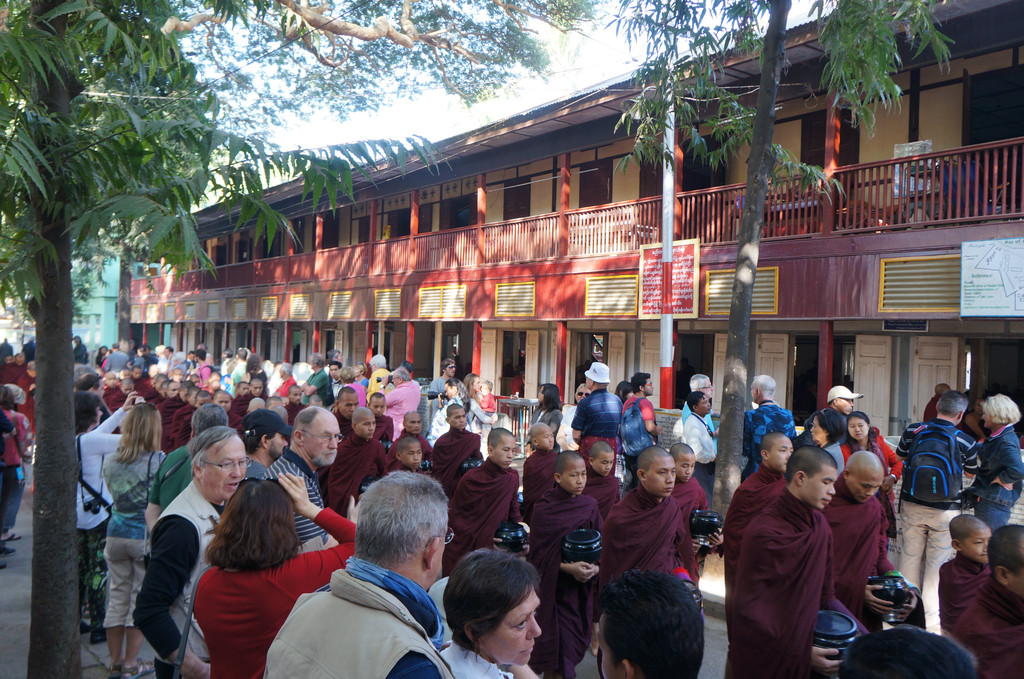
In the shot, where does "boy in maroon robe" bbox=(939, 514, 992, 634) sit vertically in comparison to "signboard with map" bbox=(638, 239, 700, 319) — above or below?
below

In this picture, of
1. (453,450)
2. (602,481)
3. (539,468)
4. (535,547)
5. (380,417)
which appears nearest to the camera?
(535,547)

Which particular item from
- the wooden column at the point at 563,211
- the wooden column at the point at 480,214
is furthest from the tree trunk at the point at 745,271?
the wooden column at the point at 480,214

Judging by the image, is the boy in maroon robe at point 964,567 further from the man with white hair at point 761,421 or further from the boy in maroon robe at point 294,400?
the boy in maroon robe at point 294,400

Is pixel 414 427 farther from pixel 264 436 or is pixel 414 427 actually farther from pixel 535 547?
pixel 264 436

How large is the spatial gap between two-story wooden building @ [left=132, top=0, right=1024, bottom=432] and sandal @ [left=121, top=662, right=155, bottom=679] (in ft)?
12.6

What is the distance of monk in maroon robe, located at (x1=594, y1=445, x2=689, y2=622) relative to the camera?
4.06 meters

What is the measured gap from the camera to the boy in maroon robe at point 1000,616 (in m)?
2.67

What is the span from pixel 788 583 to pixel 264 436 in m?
2.76

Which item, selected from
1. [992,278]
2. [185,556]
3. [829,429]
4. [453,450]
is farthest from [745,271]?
[185,556]

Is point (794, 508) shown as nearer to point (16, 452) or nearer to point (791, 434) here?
point (791, 434)

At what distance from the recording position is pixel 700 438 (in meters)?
7.26

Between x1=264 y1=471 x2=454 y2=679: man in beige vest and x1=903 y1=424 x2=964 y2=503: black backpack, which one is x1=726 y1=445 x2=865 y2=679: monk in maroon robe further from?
x1=903 y1=424 x2=964 y2=503: black backpack

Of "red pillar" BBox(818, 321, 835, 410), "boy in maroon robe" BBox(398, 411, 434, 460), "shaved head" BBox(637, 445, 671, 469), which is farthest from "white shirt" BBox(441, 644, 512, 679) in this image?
"red pillar" BBox(818, 321, 835, 410)

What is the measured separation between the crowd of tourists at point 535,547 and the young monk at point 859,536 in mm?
12
